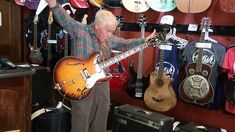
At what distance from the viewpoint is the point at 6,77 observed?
238cm

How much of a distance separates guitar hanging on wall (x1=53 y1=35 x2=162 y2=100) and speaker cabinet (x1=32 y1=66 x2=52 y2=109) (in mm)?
970

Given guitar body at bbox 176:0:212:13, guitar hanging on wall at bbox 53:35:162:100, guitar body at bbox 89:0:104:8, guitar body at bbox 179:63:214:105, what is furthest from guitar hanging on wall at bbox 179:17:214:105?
guitar body at bbox 89:0:104:8

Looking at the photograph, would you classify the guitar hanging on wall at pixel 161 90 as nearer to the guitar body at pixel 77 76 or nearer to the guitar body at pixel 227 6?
the guitar body at pixel 227 6

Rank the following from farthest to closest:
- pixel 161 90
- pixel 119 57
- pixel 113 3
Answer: pixel 113 3
pixel 161 90
pixel 119 57

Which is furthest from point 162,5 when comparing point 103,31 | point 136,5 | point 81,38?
point 81,38

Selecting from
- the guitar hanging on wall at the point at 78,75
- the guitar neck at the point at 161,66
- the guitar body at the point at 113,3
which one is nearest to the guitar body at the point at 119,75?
the guitar neck at the point at 161,66

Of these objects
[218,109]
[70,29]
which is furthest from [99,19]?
[218,109]

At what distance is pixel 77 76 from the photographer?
95.3 inches

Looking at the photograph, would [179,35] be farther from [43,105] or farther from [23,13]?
[23,13]

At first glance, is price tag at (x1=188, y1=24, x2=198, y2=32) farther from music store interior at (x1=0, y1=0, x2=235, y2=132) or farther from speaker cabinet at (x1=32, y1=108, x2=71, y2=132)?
speaker cabinet at (x1=32, y1=108, x2=71, y2=132)

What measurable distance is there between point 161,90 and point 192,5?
2.86 ft

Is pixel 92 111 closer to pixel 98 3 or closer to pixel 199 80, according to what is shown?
Result: pixel 199 80

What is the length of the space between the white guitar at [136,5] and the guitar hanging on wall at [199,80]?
695mm

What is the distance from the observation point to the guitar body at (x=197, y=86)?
2.68 m
